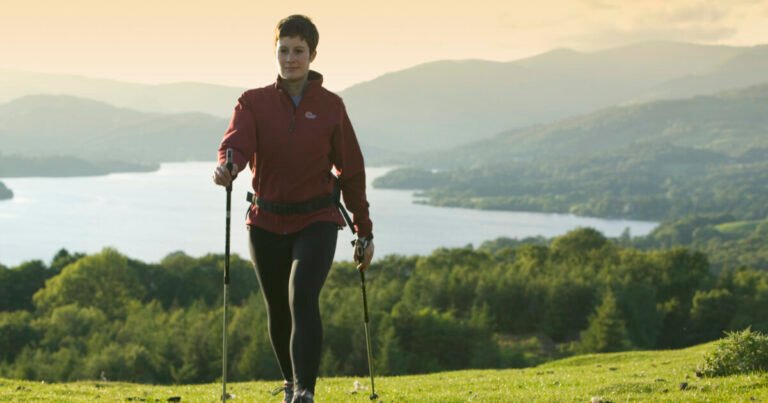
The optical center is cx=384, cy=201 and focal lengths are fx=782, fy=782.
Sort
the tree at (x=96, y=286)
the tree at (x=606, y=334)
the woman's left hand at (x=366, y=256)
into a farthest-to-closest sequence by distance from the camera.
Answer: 1. the tree at (x=96, y=286)
2. the tree at (x=606, y=334)
3. the woman's left hand at (x=366, y=256)

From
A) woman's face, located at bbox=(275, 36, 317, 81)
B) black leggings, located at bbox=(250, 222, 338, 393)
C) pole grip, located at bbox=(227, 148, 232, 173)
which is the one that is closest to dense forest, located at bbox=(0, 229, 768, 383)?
black leggings, located at bbox=(250, 222, 338, 393)

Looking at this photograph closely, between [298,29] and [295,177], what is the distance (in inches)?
46.2

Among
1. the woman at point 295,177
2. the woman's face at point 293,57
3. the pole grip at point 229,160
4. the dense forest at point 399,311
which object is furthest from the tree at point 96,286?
the pole grip at point 229,160

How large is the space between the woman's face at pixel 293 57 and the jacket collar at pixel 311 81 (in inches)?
3.0

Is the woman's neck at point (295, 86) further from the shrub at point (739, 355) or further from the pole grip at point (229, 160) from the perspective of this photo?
the shrub at point (739, 355)

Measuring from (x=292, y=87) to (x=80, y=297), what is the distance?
7211 centimetres

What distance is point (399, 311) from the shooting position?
56.4 m

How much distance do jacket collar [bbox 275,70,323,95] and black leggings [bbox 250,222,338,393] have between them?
111cm

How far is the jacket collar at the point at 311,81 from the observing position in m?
6.36

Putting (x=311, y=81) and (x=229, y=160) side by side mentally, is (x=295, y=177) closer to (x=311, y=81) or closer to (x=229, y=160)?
(x=229, y=160)

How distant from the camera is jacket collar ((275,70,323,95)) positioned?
6.36 m

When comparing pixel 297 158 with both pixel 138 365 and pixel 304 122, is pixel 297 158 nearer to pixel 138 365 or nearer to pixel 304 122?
pixel 304 122

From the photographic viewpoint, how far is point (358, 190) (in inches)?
260

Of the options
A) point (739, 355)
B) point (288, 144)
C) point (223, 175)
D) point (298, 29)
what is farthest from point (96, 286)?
point (223, 175)
